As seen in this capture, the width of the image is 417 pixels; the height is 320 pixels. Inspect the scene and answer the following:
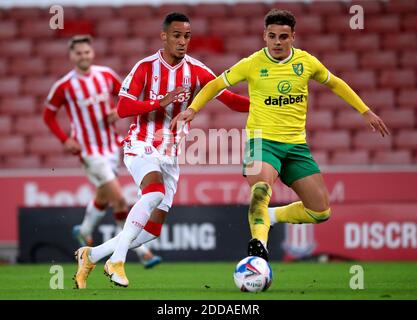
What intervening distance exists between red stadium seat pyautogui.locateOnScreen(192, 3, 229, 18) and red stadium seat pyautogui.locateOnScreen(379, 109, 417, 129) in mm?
3082

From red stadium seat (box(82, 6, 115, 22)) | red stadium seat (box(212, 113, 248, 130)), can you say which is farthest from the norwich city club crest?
red stadium seat (box(82, 6, 115, 22))

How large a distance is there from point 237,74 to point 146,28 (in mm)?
8325

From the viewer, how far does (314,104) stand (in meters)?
14.4

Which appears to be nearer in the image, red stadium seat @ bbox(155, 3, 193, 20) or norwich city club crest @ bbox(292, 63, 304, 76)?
norwich city club crest @ bbox(292, 63, 304, 76)

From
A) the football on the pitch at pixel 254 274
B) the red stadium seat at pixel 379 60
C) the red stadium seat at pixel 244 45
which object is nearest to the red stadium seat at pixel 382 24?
the red stadium seat at pixel 379 60

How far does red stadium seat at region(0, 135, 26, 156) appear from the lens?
47.2 feet

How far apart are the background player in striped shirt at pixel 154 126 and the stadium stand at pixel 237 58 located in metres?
6.18

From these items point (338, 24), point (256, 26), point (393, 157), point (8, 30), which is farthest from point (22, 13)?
point (393, 157)

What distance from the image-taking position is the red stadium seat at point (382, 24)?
592 inches

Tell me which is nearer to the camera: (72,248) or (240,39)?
(72,248)

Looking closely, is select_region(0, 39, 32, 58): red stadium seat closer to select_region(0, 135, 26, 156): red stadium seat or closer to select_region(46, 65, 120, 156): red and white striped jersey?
select_region(0, 135, 26, 156): red stadium seat
